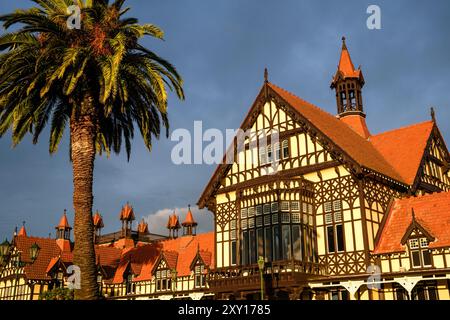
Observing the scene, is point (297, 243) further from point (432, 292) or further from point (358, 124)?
point (358, 124)

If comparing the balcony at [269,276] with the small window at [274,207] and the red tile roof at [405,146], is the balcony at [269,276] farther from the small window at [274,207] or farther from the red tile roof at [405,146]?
the red tile roof at [405,146]

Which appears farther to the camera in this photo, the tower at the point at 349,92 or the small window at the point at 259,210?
the tower at the point at 349,92

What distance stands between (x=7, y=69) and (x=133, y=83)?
18.5 ft

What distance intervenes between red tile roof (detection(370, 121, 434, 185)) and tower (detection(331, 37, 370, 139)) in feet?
7.54

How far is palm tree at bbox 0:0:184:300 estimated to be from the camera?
21.6 meters

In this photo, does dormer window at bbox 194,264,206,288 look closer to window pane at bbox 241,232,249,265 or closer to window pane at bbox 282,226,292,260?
window pane at bbox 241,232,249,265

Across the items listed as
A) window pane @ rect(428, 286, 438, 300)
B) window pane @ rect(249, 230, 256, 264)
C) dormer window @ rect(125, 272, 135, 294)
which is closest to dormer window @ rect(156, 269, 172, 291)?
dormer window @ rect(125, 272, 135, 294)

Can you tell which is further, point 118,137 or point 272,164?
point 272,164

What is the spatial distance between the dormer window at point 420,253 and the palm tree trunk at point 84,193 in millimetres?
18094

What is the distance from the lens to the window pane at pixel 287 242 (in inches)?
1193

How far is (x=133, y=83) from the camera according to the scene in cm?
2428

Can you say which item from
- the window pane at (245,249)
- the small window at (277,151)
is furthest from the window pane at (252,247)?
the small window at (277,151)
